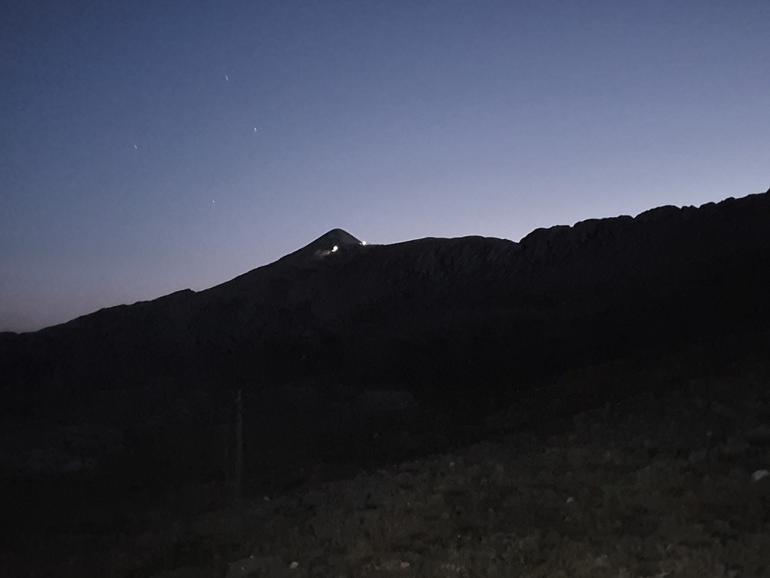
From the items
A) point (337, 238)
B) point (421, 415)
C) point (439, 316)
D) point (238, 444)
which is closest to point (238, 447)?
point (238, 444)

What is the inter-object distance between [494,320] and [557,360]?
10.9 metres

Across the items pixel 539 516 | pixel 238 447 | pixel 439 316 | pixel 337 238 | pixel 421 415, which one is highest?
pixel 337 238

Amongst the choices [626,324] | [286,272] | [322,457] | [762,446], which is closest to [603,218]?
[626,324]

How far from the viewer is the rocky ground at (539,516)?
9836 mm

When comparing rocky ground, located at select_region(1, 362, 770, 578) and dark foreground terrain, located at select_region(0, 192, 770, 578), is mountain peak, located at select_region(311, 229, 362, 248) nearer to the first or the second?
dark foreground terrain, located at select_region(0, 192, 770, 578)

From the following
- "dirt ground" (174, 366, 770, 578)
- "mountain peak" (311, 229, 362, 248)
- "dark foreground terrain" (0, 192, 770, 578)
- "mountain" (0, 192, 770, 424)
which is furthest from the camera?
"mountain peak" (311, 229, 362, 248)

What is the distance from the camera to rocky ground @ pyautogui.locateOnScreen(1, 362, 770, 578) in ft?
32.3

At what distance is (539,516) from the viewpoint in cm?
1206

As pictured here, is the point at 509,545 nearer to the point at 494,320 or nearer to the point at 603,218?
the point at 494,320

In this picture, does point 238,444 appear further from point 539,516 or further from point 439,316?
point 439,316

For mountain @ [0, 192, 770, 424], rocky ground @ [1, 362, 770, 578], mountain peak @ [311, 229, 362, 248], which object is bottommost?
rocky ground @ [1, 362, 770, 578]

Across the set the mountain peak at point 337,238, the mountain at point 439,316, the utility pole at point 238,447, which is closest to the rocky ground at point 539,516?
the utility pole at point 238,447

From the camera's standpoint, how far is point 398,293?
7875 centimetres

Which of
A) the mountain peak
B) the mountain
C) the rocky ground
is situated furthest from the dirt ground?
the mountain peak
